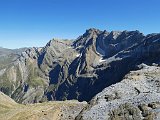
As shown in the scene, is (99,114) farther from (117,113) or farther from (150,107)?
(150,107)

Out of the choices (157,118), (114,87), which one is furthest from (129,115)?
(114,87)

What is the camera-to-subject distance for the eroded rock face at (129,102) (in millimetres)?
56812

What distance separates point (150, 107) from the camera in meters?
57.2

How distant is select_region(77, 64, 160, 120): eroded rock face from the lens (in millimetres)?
56812

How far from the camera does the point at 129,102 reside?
6106 cm

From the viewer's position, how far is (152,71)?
8256 centimetres

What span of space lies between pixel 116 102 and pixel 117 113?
4635 millimetres

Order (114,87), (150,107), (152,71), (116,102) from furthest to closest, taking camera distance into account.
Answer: (152,71)
(114,87)
(116,102)
(150,107)

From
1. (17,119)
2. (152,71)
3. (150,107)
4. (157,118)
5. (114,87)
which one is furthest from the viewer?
(17,119)

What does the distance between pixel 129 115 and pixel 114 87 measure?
578 inches

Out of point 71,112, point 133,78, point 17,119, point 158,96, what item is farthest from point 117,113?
point 17,119

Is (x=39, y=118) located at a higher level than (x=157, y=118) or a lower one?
lower

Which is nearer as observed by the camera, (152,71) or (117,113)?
(117,113)

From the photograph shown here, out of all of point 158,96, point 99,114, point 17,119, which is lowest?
point 17,119
